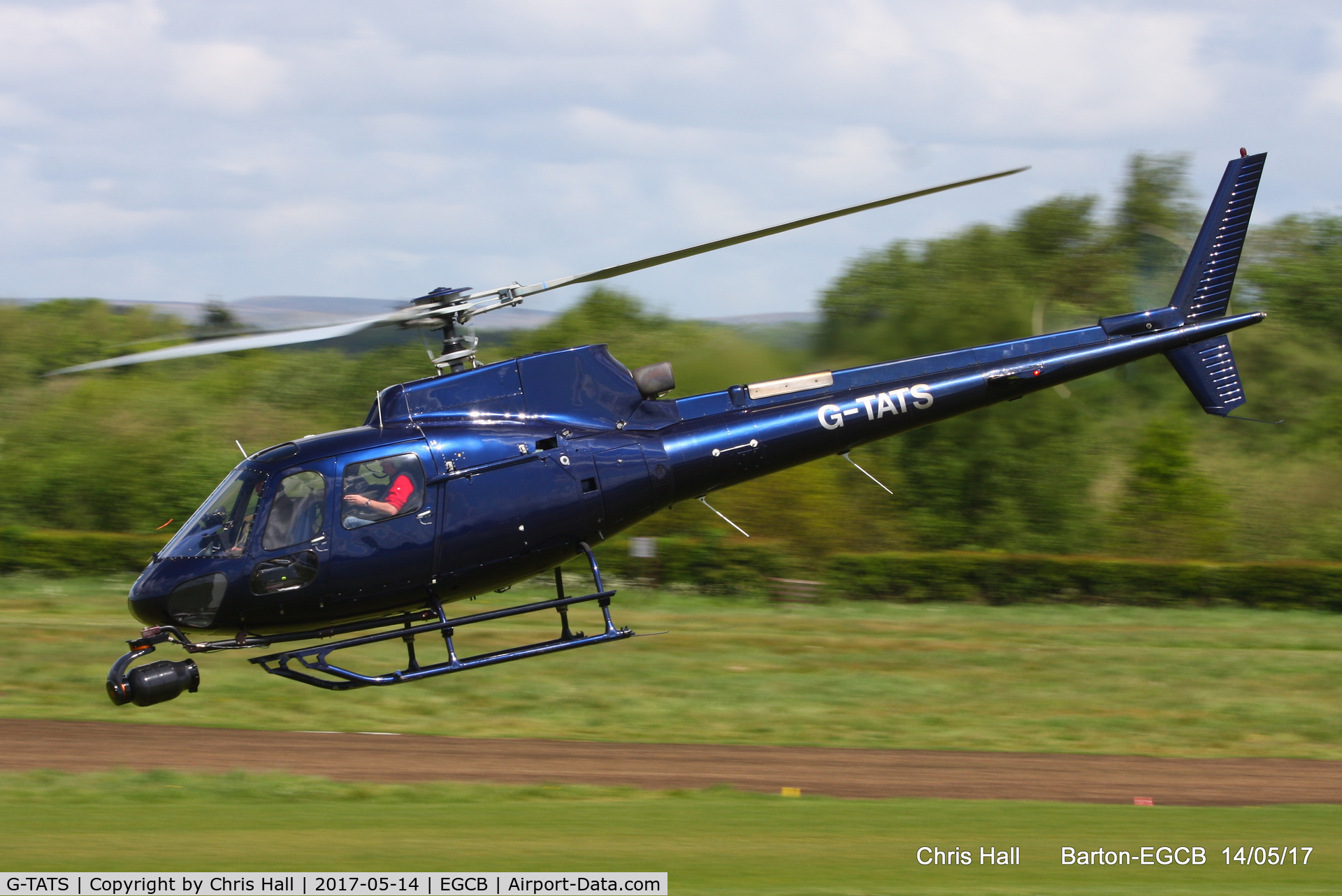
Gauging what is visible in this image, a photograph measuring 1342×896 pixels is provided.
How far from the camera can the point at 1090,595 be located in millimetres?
24797

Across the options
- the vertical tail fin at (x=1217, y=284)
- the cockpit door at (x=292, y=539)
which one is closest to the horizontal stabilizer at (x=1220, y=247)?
the vertical tail fin at (x=1217, y=284)

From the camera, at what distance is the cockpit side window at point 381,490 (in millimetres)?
10023

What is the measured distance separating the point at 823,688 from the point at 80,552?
54.1 feet

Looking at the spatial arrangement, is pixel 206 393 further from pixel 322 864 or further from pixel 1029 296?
pixel 322 864

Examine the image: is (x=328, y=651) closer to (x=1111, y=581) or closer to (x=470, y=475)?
(x=470, y=475)

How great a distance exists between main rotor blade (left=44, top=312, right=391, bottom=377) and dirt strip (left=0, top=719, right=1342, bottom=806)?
5.90m

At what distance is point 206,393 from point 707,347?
1404cm

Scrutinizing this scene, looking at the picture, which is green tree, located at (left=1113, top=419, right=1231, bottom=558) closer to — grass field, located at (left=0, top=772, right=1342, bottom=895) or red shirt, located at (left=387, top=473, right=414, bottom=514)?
grass field, located at (left=0, top=772, right=1342, bottom=895)

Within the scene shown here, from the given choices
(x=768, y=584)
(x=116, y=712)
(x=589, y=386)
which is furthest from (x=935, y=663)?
(x=116, y=712)

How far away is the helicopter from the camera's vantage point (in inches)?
390

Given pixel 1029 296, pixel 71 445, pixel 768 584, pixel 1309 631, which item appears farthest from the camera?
pixel 71 445

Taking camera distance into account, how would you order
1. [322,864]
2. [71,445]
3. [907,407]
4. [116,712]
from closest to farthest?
[322,864], [907,407], [116,712], [71,445]

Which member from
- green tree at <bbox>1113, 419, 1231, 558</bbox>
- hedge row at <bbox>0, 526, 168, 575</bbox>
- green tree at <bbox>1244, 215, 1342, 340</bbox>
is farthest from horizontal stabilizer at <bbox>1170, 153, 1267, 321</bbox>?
green tree at <bbox>1244, 215, 1342, 340</bbox>

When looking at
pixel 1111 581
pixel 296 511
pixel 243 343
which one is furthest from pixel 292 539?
pixel 1111 581
